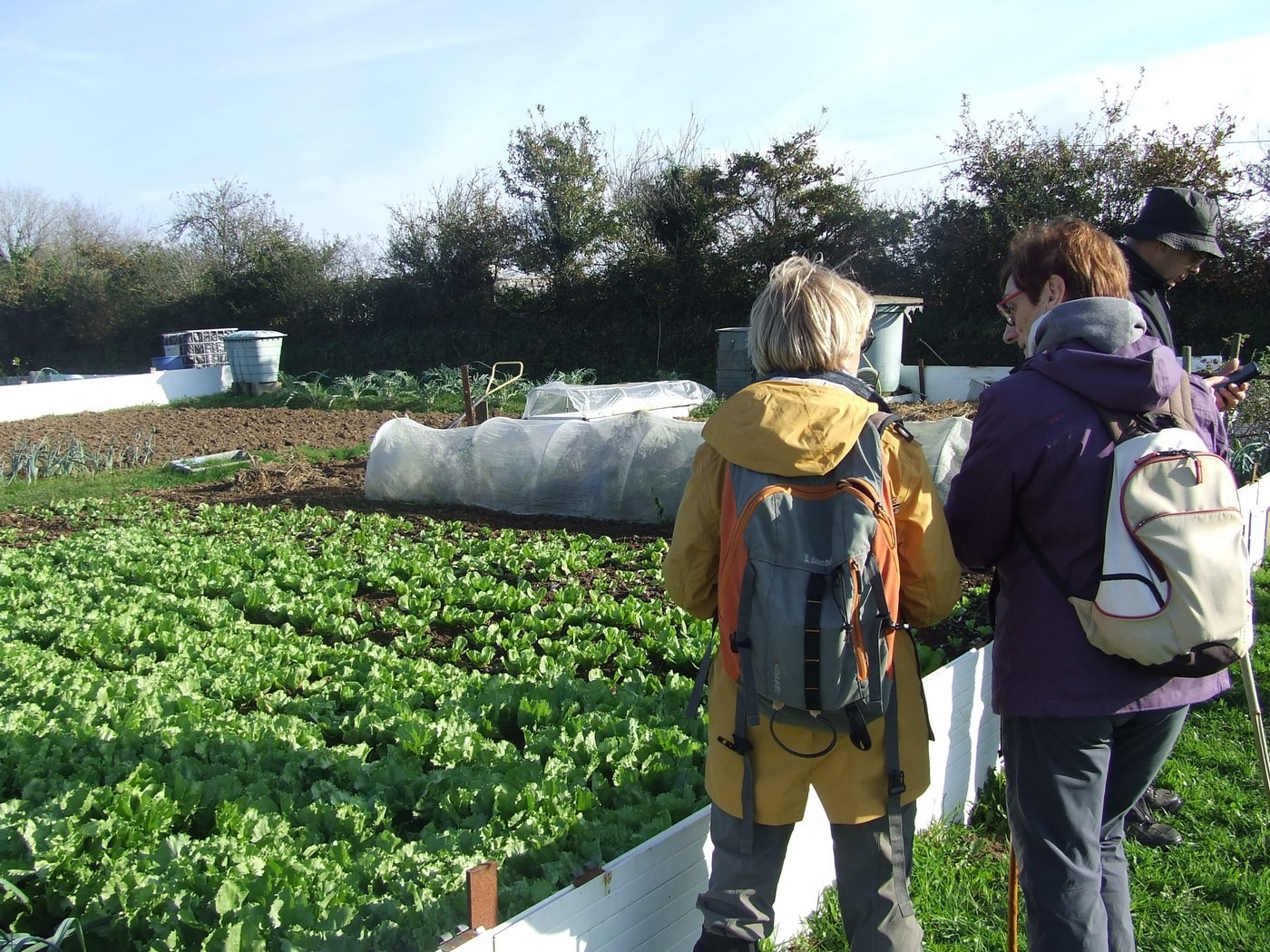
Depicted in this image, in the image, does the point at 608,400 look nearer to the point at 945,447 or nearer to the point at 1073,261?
the point at 945,447

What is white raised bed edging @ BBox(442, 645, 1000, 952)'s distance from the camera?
1991 mm

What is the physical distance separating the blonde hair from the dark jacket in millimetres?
1458

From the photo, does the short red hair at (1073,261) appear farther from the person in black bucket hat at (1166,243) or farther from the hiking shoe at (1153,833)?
the hiking shoe at (1153,833)

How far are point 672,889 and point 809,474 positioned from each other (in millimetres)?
1196

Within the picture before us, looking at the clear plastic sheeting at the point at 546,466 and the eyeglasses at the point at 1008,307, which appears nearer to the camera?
the eyeglasses at the point at 1008,307

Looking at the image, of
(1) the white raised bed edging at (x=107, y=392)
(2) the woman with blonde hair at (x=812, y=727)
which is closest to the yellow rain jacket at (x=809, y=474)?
(2) the woman with blonde hair at (x=812, y=727)

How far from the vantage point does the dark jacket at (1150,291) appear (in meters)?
2.91

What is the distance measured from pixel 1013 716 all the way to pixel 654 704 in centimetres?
179

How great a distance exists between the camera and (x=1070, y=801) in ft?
6.24

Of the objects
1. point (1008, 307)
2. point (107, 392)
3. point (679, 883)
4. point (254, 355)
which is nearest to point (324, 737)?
point (679, 883)

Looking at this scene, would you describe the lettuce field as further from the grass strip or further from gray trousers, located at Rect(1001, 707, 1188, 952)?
gray trousers, located at Rect(1001, 707, 1188, 952)

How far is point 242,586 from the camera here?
18.1 feet

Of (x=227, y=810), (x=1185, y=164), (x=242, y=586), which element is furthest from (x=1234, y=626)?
(x=1185, y=164)

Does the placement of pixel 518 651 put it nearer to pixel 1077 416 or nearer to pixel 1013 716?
pixel 1013 716
